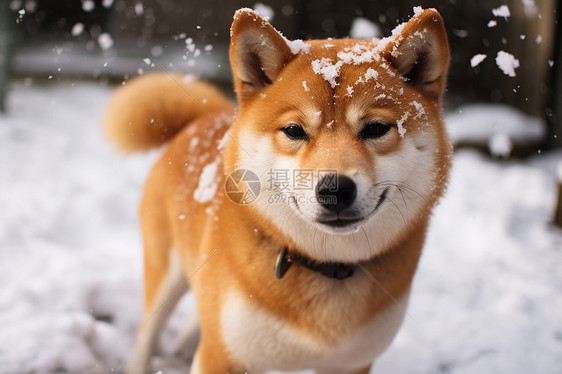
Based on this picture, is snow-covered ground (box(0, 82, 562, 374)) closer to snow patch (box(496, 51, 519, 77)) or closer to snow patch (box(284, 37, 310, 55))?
snow patch (box(284, 37, 310, 55))

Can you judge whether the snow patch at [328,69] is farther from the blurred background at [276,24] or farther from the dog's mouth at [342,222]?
the blurred background at [276,24]

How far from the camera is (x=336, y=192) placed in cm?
107

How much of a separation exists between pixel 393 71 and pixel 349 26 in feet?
8.78

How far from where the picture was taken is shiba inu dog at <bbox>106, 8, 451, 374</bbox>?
1160 millimetres

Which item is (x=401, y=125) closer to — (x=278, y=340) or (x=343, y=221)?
Answer: (x=343, y=221)

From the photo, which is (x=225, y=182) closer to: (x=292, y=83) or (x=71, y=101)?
(x=292, y=83)

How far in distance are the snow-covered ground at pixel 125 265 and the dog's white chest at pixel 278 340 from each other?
750mm

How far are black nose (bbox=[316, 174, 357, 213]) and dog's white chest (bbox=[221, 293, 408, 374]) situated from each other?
40 cm

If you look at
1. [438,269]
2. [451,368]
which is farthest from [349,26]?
[451,368]

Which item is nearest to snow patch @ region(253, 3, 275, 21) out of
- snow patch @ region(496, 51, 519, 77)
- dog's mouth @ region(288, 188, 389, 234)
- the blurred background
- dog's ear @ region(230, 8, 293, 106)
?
dog's ear @ region(230, 8, 293, 106)

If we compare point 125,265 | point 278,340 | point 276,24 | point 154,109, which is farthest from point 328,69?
point 276,24

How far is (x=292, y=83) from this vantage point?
123 cm

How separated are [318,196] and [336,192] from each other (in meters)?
0.04

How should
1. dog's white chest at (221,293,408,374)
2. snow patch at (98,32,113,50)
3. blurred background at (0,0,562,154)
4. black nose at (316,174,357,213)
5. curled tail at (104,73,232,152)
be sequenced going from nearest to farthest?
black nose at (316,174,357,213) → dog's white chest at (221,293,408,374) → curled tail at (104,73,232,152) → snow patch at (98,32,113,50) → blurred background at (0,0,562,154)
